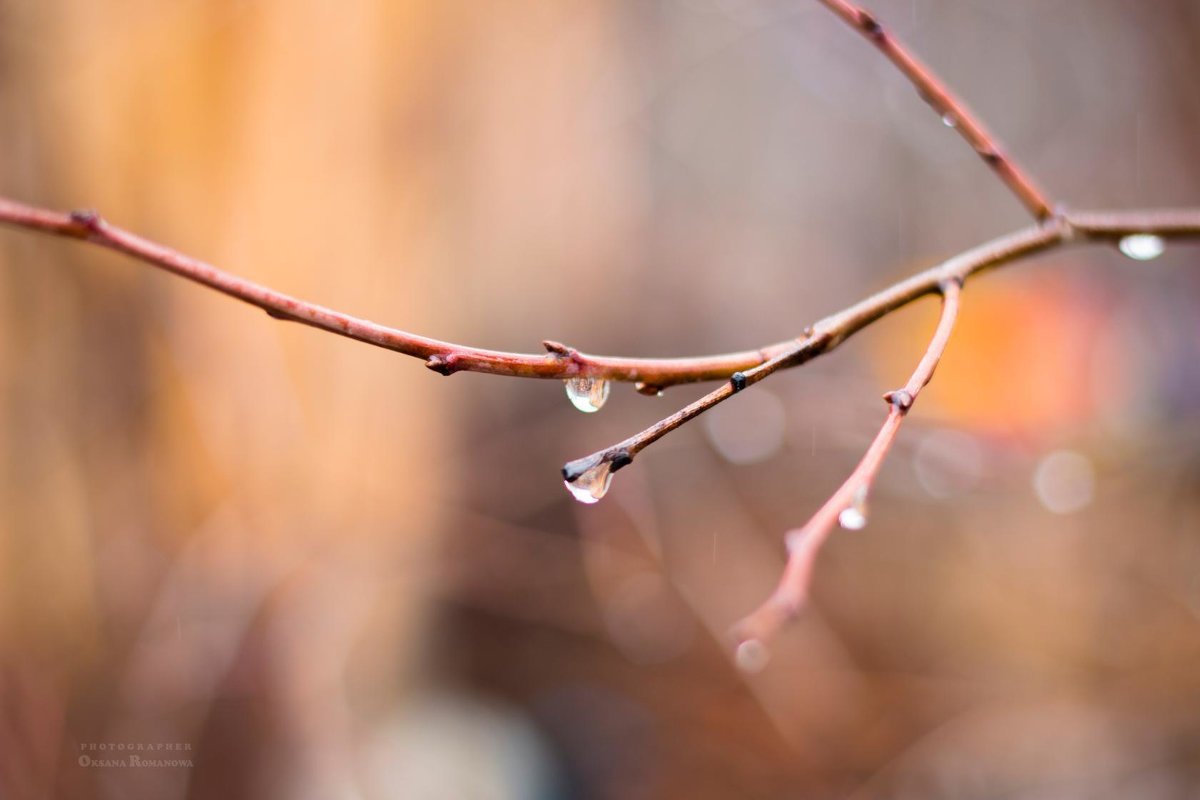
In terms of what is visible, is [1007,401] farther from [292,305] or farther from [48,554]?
[48,554]

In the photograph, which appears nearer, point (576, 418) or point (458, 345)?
point (458, 345)

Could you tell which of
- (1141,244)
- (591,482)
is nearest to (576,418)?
(1141,244)

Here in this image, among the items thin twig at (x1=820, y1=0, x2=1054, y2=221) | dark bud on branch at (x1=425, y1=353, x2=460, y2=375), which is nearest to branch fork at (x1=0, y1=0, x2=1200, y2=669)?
dark bud on branch at (x1=425, y1=353, x2=460, y2=375)

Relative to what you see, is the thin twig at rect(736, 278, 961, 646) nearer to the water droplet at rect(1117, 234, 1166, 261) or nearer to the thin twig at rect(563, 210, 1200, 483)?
the thin twig at rect(563, 210, 1200, 483)

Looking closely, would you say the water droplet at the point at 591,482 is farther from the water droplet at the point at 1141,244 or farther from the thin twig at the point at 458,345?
the water droplet at the point at 1141,244

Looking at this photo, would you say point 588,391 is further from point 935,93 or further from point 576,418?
point 576,418

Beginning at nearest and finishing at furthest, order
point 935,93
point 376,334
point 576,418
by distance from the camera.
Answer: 1. point 376,334
2. point 935,93
3. point 576,418
